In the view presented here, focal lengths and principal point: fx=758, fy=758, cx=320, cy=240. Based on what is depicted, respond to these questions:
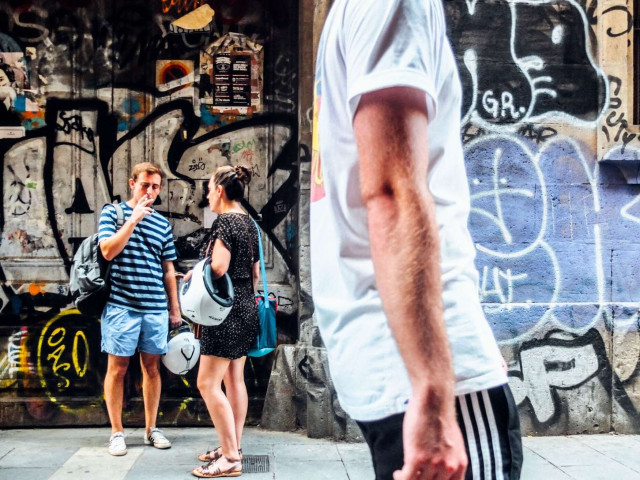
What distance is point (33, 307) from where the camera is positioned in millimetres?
6184

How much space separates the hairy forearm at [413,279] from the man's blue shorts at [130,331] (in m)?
4.19

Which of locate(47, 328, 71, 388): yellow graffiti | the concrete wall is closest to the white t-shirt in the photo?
the concrete wall

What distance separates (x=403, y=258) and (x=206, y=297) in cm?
318

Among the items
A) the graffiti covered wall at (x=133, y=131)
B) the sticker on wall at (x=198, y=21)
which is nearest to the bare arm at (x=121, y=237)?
the graffiti covered wall at (x=133, y=131)

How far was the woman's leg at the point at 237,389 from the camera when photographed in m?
4.94

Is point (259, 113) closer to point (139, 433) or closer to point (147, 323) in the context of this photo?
point (147, 323)

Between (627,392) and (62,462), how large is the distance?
13.8 ft

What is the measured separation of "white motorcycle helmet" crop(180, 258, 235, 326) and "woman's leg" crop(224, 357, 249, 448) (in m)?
0.46

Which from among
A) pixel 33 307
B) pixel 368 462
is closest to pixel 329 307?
pixel 368 462

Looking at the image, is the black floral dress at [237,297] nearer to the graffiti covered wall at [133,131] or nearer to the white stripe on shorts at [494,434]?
the graffiti covered wall at [133,131]

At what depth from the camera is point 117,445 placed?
535cm

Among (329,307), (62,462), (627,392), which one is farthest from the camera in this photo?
(627,392)

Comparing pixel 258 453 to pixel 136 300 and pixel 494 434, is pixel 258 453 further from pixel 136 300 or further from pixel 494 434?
pixel 494 434

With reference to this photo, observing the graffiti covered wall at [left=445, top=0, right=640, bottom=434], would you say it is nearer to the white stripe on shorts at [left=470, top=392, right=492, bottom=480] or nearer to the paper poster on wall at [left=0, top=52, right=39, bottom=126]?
the paper poster on wall at [left=0, top=52, right=39, bottom=126]
